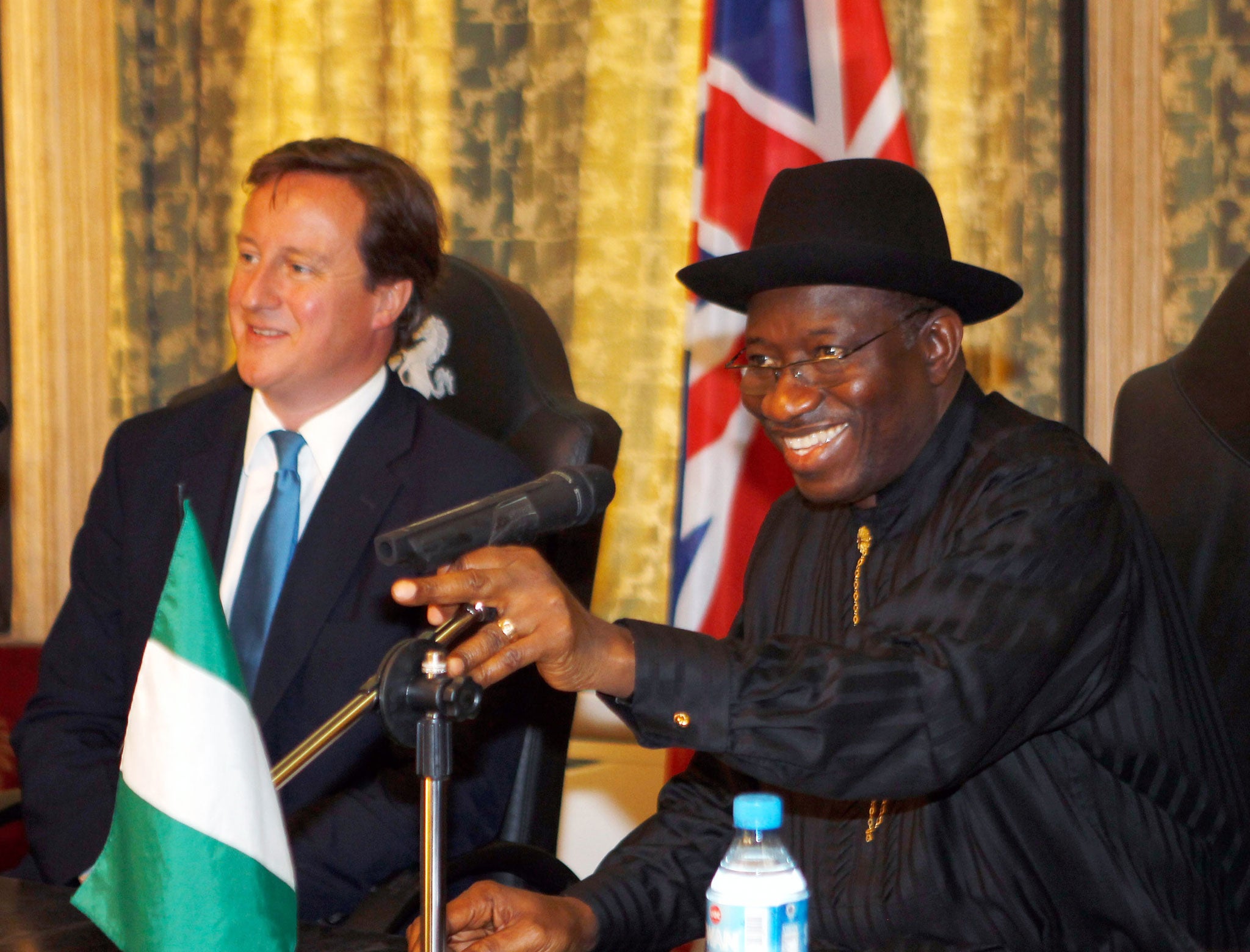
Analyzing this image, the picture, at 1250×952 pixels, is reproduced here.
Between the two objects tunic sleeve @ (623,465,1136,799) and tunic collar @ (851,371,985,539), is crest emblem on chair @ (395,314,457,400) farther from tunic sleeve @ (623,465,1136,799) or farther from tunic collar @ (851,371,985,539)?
tunic sleeve @ (623,465,1136,799)

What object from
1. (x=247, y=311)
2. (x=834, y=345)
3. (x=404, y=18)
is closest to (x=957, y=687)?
(x=834, y=345)

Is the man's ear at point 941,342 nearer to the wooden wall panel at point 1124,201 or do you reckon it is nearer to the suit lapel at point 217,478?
the suit lapel at point 217,478

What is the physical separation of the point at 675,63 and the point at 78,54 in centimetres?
166

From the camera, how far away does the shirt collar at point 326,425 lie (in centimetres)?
213

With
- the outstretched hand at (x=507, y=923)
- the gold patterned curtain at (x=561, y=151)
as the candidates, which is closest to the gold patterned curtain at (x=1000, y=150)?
the gold patterned curtain at (x=561, y=151)

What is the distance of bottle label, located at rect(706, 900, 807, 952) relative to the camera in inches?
39.0

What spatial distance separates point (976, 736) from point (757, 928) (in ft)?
1.40

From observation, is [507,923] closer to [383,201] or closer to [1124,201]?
[383,201]

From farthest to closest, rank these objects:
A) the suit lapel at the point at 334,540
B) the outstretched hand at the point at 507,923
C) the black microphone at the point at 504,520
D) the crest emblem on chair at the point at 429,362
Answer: the crest emblem on chair at the point at 429,362 < the suit lapel at the point at 334,540 < the outstretched hand at the point at 507,923 < the black microphone at the point at 504,520

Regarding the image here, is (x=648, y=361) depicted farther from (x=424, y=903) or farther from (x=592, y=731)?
(x=424, y=903)

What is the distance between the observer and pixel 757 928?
0.99m

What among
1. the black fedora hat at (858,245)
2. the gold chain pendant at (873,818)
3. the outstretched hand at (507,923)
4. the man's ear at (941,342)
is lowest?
the outstretched hand at (507,923)

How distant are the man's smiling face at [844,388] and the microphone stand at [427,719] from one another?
28.1 inches

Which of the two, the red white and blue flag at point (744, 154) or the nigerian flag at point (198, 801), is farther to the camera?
the red white and blue flag at point (744, 154)
